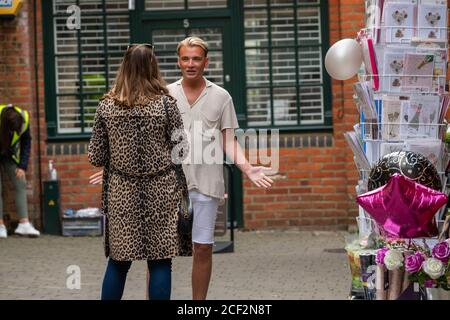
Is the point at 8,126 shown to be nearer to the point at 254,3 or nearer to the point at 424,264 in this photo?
the point at 254,3

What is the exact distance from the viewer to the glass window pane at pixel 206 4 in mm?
12641

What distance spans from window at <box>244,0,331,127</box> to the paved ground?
1.48 m

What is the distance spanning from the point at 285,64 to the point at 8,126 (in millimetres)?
3475

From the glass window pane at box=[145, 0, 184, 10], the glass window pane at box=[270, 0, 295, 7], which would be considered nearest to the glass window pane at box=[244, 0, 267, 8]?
the glass window pane at box=[270, 0, 295, 7]

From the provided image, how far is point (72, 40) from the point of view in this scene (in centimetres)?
1285

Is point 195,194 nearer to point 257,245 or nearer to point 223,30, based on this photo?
point 257,245

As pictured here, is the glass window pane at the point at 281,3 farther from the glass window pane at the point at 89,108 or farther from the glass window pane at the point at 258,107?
the glass window pane at the point at 89,108

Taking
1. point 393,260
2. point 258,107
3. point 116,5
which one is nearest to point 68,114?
point 116,5

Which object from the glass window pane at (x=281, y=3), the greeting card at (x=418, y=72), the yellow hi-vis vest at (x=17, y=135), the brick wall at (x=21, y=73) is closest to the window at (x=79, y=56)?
the brick wall at (x=21, y=73)

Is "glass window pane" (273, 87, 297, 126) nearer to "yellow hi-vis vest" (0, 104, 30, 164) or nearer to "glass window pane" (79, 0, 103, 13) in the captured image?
"glass window pane" (79, 0, 103, 13)

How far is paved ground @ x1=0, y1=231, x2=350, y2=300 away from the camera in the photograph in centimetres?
848

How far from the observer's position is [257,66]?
12.7 m

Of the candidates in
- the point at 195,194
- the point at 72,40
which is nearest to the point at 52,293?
the point at 195,194
